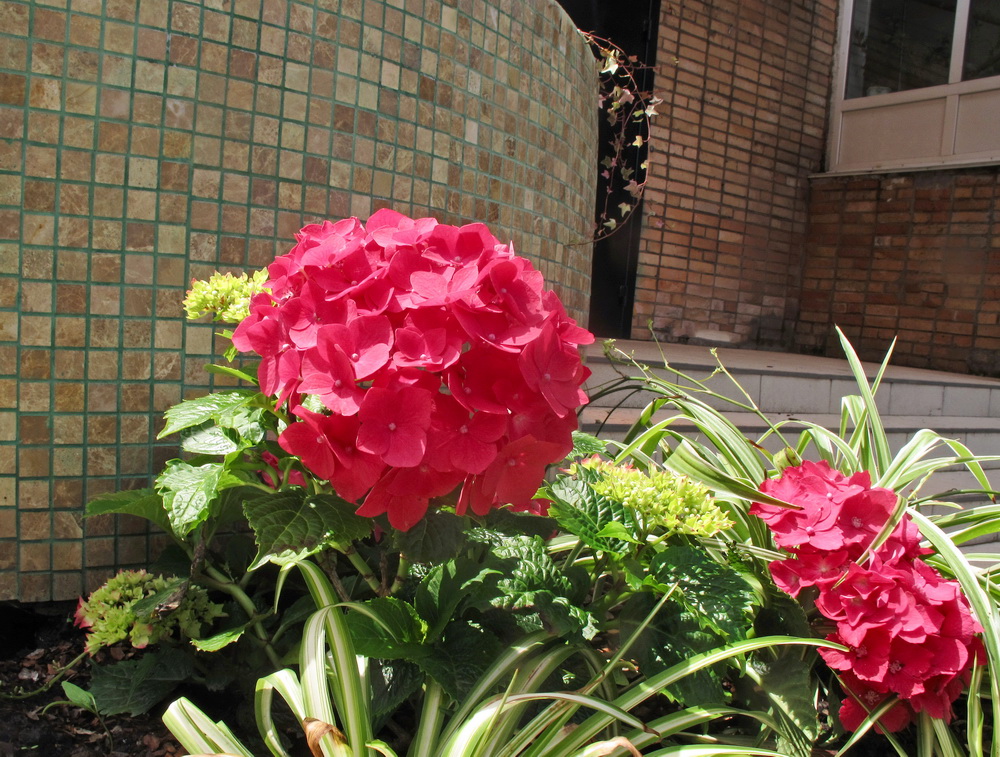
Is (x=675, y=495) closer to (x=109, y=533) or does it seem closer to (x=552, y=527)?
(x=552, y=527)

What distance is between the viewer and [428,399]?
97cm

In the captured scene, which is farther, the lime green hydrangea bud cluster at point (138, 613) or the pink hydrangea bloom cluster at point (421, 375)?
the lime green hydrangea bud cluster at point (138, 613)

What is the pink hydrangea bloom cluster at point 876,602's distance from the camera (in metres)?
1.25

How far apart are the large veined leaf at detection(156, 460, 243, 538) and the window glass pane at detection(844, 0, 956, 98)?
6.58 m

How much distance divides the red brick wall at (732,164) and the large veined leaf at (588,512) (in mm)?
4208

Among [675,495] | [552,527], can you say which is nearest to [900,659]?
[675,495]

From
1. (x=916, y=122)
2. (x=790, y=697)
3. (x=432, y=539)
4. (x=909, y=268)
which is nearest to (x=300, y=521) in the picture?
(x=432, y=539)

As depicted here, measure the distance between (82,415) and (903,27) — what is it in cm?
702

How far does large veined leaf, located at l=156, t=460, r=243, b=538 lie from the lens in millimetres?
1175

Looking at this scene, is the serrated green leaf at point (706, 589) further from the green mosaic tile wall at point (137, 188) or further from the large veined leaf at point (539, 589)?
the green mosaic tile wall at point (137, 188)

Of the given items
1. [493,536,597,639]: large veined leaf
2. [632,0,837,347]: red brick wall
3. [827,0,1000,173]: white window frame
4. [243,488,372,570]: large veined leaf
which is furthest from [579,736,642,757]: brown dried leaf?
[827,0,1000,173]: white window frame

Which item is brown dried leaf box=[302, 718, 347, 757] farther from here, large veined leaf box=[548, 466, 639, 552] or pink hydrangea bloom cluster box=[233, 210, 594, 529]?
large veined leaf box=[548, 466, 639, 552]

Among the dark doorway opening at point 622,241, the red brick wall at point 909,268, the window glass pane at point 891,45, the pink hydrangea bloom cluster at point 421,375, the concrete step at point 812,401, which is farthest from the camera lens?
the window glass pane at point 891,45

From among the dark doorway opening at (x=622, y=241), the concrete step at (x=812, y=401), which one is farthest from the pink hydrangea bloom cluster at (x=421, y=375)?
the dark doorway opening at (x=622, y=241)
